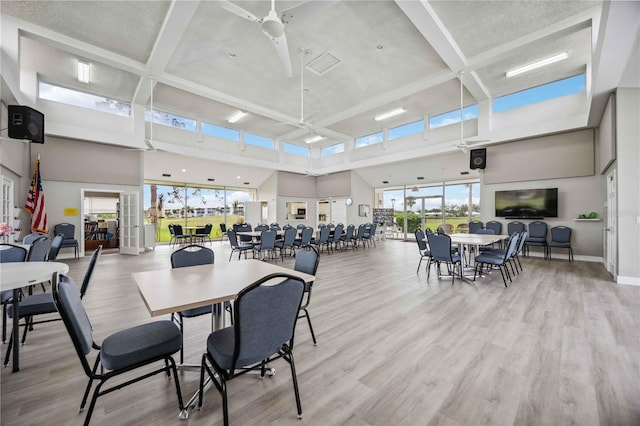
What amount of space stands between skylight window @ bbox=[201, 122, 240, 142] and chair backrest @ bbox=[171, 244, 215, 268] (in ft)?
30.2

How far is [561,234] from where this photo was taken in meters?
7.33

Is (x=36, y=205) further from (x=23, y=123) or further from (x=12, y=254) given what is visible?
(x=12, y=254)

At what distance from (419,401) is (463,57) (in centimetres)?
723

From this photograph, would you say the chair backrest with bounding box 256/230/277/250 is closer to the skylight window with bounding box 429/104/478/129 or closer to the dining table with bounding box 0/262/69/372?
the dining table with bounding box 0/262/69/372

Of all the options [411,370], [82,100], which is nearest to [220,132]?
[82,100]

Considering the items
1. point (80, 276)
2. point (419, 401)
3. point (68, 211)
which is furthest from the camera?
point (68, 211)

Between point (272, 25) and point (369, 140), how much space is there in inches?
379

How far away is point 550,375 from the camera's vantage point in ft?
7.00

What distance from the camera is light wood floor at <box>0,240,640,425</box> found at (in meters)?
1.73

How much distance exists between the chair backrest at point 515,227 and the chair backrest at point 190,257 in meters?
9.04

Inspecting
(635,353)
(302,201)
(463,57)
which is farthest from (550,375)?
(302,201)

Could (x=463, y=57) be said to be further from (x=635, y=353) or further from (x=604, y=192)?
(x=635, y=353)

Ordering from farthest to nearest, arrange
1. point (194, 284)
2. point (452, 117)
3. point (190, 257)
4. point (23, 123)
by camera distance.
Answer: point (452, 117) < point (23, 123) < point (190, 257) < point (194, 284)

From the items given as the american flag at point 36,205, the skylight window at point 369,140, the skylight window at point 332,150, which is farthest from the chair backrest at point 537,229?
the american flag at point 36,205
